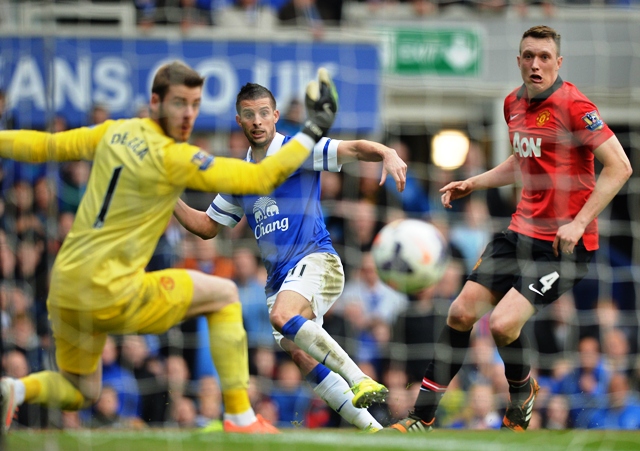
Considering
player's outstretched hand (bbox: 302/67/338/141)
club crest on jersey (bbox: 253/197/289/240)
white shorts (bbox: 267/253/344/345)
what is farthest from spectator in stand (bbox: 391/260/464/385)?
player's outstretched hand (bbox: 302/67/338/141)

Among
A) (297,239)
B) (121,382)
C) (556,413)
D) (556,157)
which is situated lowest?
(556,413)

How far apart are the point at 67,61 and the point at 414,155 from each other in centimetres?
403

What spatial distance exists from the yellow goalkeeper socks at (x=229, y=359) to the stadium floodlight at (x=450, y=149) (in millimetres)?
5551

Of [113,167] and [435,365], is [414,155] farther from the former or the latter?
[113,167]

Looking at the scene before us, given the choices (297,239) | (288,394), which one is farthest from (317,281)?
(288,394)

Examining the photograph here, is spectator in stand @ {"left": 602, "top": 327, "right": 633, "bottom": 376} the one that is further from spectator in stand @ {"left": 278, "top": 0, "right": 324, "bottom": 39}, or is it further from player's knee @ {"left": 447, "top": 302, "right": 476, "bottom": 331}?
spectator in stand @ {"left": 278, "top": 0, "right": 324, "bottom": 39}

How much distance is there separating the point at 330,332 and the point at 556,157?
2937 millimetres

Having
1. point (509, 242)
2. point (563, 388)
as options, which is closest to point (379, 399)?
point (509, 242)

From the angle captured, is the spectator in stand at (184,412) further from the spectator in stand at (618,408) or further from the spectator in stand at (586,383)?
the spectator in stand at (618,408)

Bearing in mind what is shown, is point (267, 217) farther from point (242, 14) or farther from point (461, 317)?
point (242, 14)

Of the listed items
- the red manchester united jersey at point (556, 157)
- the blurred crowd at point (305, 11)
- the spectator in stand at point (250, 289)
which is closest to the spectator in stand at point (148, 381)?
the spectator in stand at point (250, 289)

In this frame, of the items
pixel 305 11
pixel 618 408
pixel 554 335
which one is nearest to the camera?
pixel 618 408

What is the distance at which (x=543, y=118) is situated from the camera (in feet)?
Answer: 18.9

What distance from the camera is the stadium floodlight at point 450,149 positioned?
34.3 feet
